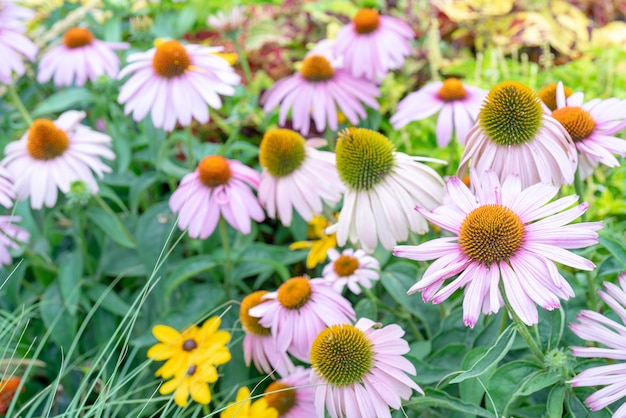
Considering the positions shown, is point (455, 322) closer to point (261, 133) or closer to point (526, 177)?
point (526, 177)

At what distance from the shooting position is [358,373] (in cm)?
95

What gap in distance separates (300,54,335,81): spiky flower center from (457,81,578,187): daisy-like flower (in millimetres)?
635

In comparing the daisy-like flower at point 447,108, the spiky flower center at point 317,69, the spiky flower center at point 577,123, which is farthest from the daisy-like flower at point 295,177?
the spiky flower center at point 577,123

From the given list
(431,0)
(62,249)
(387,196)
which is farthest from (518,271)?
(431,0)

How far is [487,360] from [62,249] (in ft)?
4.38

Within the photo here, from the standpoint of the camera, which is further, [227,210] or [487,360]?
[227,210]

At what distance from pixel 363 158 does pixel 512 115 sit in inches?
9.5

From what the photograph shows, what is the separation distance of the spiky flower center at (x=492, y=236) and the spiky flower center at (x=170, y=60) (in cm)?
83

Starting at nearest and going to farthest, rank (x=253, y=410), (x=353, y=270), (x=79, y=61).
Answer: (x=253, y=410)
(x=353, y=270)
(x=79, y=61)

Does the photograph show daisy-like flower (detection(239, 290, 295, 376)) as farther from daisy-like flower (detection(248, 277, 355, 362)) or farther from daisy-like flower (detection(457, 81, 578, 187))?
daisy-like flower (detection(457, 81, 578, 187))

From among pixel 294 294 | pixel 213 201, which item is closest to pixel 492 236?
pixel 294 294

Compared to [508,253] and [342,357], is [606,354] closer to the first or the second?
[508,253]

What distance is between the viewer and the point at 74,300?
4.99 ft

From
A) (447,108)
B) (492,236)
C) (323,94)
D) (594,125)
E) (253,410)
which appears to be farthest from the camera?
(323,94)
